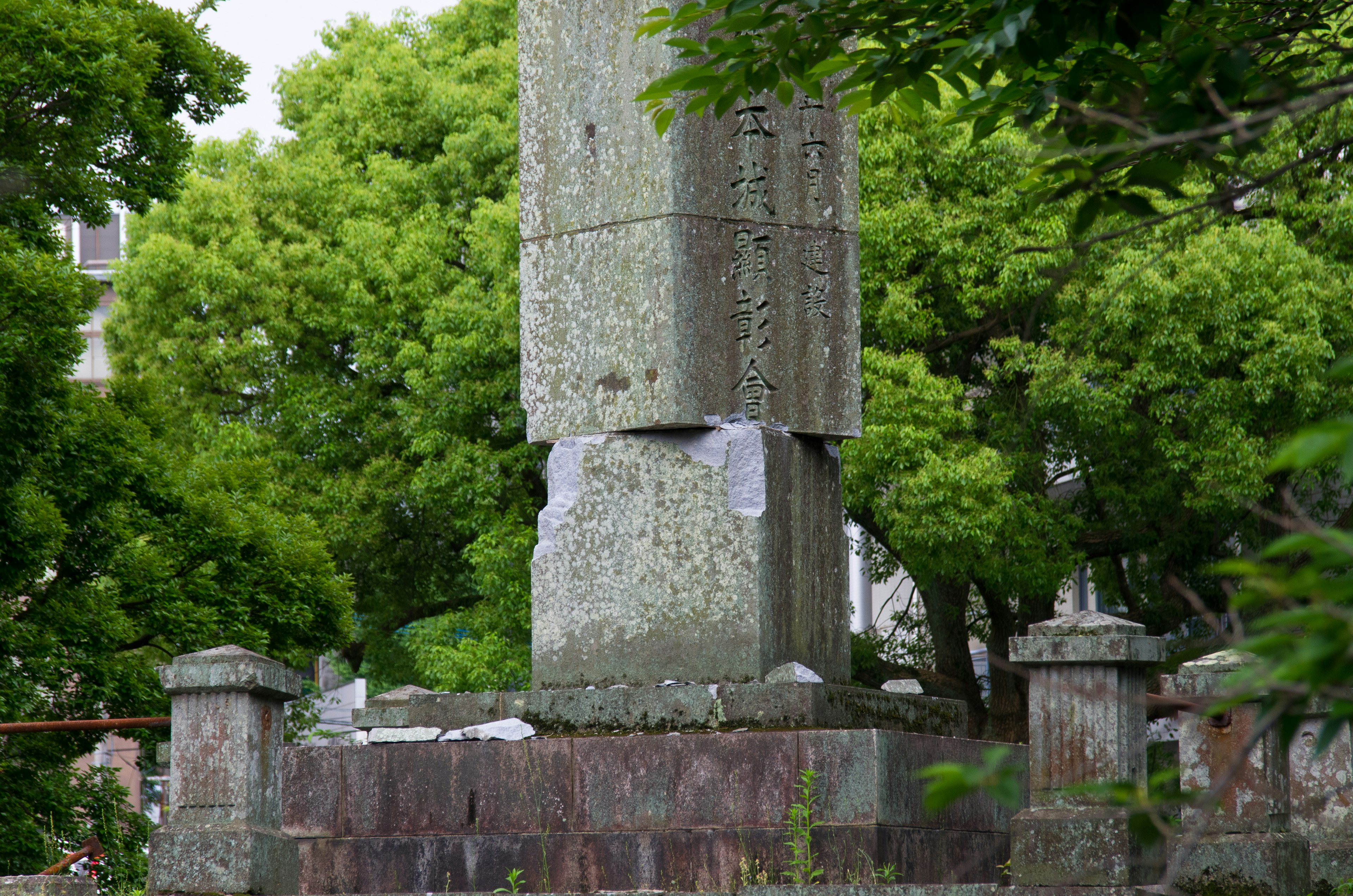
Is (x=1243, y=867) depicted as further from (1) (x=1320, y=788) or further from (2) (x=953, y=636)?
Result: (2) (x=953, y=636)

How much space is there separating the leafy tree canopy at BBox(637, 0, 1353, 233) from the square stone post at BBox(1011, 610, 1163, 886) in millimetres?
1482

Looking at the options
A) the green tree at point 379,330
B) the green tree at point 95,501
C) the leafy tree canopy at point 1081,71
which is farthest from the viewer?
the green tree at point 379,330

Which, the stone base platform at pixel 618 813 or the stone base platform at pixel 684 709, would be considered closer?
the stone base platform at pixel 618 813

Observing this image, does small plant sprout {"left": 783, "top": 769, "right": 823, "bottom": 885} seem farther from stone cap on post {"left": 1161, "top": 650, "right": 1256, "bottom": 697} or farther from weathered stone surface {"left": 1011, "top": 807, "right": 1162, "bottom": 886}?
stone cap on post {"left": 1161, "top": 650, "right": 1256, "bottom": 697}

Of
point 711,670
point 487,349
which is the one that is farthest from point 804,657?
point 487,349

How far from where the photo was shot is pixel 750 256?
22.1 feet

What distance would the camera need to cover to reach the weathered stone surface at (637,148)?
22.0ft

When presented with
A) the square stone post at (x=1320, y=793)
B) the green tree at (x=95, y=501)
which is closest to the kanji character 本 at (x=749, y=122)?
the square stone post at (x=1320, y=793)

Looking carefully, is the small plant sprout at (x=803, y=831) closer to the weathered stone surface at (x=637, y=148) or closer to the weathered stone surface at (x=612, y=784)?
the weathered stone surface at (x=612, y=784)

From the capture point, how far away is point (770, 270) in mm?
6746

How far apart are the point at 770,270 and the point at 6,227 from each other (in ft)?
21.9

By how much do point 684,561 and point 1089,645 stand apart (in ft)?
6.48

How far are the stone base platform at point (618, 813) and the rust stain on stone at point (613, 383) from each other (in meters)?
1.47

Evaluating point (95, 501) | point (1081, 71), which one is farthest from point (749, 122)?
point (95, 501)
